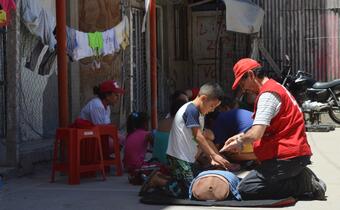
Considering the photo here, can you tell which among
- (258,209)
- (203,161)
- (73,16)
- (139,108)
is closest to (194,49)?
(139,108)

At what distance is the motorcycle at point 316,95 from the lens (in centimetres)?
1346

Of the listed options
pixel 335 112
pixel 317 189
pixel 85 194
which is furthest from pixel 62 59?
pixel 335 112

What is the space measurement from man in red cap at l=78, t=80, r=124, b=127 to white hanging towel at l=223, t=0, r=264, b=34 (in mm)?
5820

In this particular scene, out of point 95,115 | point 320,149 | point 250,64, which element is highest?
point 250,64

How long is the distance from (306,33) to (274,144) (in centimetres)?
997

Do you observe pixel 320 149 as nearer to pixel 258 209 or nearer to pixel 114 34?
pixel 114 34

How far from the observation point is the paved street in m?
6.12

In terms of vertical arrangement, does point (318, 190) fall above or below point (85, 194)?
above

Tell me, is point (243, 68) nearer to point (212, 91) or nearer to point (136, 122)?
point (212, 91)

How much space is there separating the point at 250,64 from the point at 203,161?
149cm

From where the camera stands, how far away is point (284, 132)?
19.4 feet

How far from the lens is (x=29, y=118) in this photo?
31.0 feet

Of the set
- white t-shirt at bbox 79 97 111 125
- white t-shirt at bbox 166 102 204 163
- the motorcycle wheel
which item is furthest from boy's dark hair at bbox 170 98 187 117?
the motorcycle wheel

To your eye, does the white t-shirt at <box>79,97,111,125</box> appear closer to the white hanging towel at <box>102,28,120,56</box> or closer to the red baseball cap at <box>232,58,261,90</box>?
the white hanging towel at <box>102,28,120,56</box>
